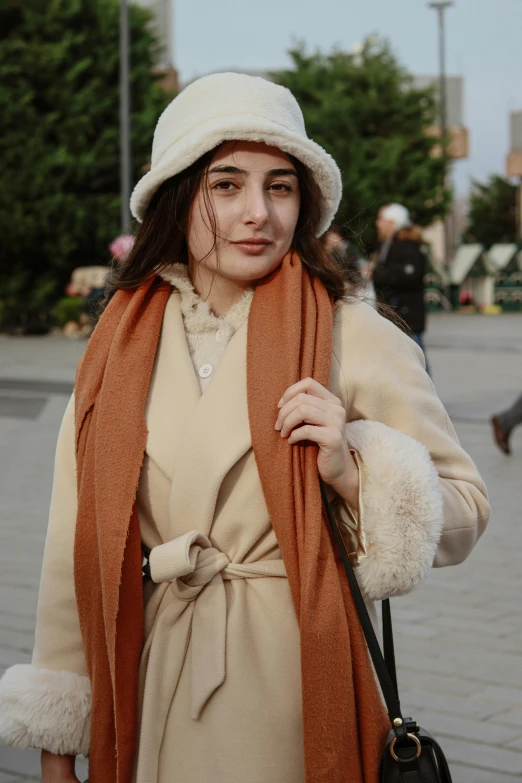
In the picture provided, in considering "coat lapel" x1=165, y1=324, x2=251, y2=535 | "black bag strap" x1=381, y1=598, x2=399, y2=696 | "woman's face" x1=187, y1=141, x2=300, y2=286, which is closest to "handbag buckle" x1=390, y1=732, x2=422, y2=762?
"black bag strap" x1=381, y1=598, x2=399, y2=696

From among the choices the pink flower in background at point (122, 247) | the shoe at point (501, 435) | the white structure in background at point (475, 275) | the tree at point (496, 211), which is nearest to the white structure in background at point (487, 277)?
the white structure in background at point (475, 275)

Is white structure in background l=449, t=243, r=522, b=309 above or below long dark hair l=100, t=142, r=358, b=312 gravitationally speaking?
below

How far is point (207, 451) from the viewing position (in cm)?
218

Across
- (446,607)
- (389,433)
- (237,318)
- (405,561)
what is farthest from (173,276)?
(446,607)

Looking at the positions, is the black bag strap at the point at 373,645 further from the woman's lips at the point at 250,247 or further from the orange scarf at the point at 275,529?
the woman's lips at the point at 250,247

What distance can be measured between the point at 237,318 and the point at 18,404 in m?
11.5

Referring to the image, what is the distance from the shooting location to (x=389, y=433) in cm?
220

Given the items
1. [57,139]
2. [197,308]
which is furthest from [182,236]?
[57,139]

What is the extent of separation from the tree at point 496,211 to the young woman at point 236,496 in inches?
2347

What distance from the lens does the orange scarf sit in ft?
6.73

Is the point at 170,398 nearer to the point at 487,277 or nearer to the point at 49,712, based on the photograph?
the point at 49,712

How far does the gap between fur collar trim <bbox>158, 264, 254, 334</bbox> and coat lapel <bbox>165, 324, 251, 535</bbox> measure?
176 mm

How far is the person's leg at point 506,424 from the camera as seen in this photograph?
9664 mm

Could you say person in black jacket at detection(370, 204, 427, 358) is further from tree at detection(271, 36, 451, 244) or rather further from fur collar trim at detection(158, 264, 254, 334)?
tree at detection(271, 36, 451, 244)
